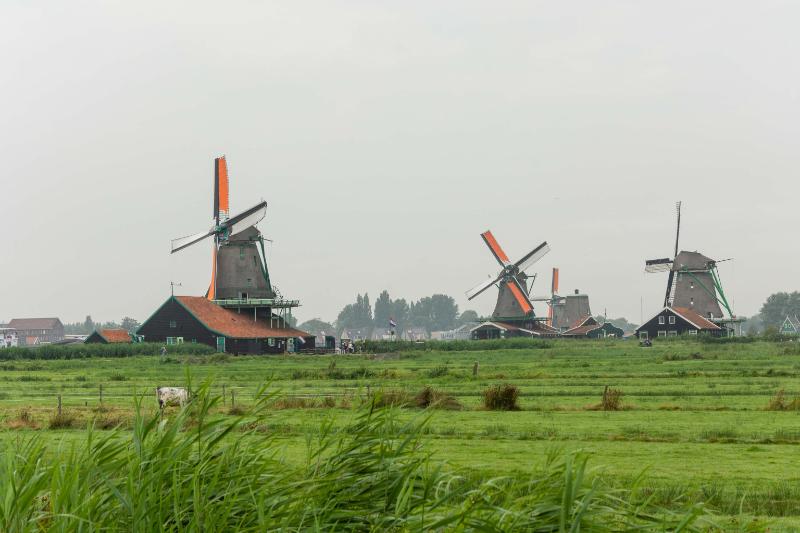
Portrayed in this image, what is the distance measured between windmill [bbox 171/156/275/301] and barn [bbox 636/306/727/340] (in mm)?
41551

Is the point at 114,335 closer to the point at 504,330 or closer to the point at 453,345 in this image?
the point at 453,345

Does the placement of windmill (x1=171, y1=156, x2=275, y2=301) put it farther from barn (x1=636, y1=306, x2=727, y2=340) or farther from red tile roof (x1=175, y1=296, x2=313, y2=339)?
barn (x1=636, y1=306, x2=727, y2=340)

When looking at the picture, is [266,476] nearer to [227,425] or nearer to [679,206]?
[227,425]

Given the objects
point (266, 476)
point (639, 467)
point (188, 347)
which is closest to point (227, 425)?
point (266, 476)

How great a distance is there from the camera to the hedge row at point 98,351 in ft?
213

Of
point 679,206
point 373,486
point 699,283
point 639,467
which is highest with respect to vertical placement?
point 679,206

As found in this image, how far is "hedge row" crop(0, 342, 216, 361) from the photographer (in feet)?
213

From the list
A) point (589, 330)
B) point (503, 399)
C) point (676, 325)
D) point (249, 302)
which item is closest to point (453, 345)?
point (249, 302)

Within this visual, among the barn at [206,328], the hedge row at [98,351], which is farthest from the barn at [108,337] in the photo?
the hedge row at [98,351]

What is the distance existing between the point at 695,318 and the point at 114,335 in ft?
193

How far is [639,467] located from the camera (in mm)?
16156

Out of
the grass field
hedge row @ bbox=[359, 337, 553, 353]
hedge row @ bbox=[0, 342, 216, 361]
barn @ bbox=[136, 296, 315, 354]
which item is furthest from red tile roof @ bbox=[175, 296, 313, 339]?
the grass field

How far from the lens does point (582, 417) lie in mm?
25266

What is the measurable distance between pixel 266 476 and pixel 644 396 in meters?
26.2
